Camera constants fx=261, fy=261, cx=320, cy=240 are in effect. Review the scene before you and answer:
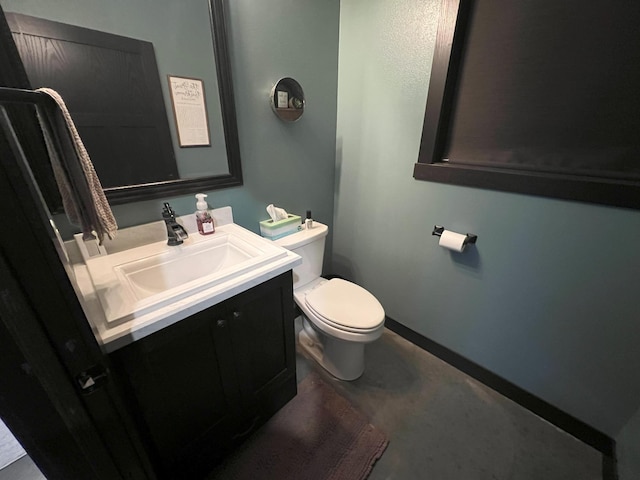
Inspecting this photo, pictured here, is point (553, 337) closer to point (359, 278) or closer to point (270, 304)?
point (359, 278)

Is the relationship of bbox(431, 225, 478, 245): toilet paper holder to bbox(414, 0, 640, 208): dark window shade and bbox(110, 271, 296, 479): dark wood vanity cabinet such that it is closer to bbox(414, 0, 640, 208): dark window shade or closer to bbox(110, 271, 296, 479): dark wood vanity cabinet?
bbox(414, 0, 640, 208): dark window shade

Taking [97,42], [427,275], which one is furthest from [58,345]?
[427,275]

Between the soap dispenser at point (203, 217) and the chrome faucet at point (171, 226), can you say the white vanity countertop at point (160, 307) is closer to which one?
the chrome faucet at point (171, 226)

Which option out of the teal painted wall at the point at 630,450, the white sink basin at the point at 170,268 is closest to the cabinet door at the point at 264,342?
the white sink basin at the point at 170,268

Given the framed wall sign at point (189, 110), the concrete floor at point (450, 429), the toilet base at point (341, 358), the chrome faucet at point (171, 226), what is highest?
the framed wall sign at point (189, 110)

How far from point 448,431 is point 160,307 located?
139 cm

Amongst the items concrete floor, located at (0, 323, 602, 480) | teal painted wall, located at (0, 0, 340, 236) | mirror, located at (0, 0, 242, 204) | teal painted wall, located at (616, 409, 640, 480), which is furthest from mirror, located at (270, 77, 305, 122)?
teal painted wall, located at (616, 409, 640, 480)

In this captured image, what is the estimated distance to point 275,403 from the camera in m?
1.26

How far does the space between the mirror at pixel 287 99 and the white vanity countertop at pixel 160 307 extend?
0.80m

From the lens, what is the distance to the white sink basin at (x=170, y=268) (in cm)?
75

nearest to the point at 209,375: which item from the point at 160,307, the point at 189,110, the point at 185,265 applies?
the point at 160,307

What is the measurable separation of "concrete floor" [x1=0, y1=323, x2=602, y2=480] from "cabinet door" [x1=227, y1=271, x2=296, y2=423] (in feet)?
1.20

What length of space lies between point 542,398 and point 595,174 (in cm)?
107

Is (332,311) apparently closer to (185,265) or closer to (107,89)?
A: (185,265)
